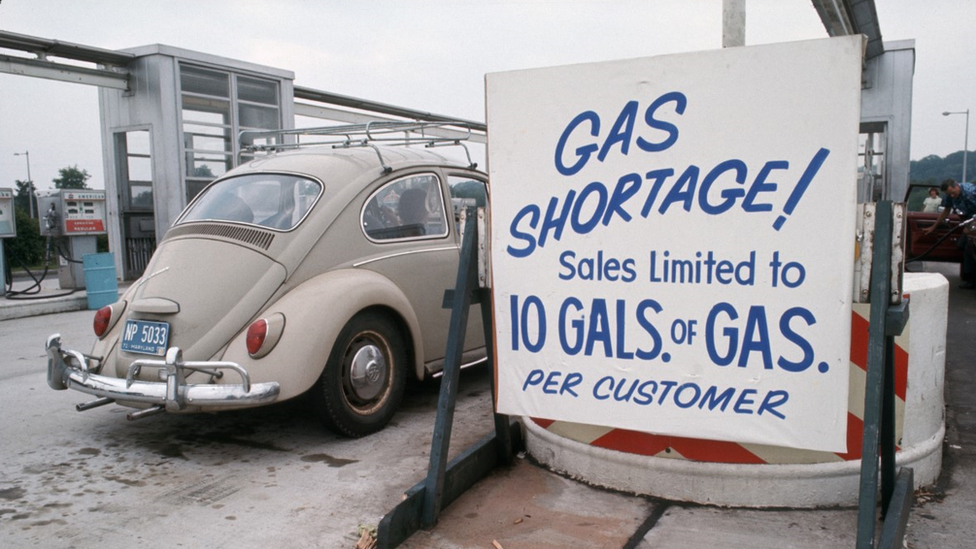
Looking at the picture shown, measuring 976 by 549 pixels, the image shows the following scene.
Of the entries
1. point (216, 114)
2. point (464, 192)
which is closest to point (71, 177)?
point (216, 114)

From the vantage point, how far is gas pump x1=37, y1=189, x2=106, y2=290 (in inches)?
436

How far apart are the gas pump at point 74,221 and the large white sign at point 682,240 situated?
31.8 feet

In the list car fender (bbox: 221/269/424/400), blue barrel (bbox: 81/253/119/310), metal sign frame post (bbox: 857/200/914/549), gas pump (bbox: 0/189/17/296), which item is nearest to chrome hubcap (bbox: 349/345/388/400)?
car fender (bbox: 221/269/424/400)

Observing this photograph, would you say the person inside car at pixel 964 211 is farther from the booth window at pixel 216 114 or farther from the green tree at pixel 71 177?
the green tree at pixel 71 177

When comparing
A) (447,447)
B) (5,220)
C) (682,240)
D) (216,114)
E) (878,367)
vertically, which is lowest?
(447,447)

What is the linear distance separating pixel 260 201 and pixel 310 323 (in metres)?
1.26

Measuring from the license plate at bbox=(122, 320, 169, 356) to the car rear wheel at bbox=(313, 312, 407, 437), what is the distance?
0.92 metres

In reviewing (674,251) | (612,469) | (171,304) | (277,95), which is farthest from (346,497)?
(277,95)

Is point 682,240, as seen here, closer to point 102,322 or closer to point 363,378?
point 363,378

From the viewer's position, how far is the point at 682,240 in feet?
10.2

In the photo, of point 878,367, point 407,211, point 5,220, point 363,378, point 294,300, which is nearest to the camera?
point 878,367

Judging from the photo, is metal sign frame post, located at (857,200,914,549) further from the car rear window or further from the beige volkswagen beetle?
the car rear window

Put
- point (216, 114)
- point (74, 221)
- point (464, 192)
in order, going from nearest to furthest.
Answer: point (464, 192)
point (74, 221)
point (216, 114)

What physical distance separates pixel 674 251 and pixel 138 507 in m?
2.82
